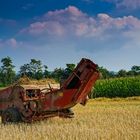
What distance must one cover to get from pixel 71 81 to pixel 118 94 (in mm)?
24606

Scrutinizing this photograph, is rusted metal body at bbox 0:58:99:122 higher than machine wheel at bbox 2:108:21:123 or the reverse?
higher

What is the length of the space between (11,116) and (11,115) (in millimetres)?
31

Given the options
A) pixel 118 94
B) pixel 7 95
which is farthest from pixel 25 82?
pixel 118 94

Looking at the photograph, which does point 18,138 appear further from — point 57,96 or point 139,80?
point 139,80

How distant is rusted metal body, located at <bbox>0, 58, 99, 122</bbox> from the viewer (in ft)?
45.2

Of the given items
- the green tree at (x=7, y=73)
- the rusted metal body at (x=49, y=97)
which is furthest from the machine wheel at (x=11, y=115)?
the green tree at (x=7, y=73)

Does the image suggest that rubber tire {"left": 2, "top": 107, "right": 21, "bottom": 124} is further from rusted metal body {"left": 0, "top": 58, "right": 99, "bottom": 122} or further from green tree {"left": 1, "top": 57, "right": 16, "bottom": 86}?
green tree {"left": 1, "top": 57, "right": 16, "bottom": 86}

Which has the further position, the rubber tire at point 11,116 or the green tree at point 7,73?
the green tree at point 7,73

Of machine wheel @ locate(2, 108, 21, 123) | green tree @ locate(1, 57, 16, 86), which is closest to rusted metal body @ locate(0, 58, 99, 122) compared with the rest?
machine wheel @ locate(2, 108, 21, 123)

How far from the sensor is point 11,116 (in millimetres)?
14562

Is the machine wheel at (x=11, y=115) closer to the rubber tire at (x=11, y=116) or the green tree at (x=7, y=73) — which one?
the rubber tire at (x=11, y=116)

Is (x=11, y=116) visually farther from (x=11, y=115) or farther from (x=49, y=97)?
(x=49, y=97)

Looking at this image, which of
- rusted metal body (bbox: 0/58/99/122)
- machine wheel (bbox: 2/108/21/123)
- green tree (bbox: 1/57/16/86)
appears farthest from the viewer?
green tree (bbox: 1/57/16/86)

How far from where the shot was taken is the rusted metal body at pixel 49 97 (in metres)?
13.8
